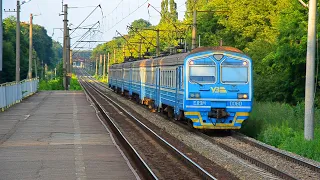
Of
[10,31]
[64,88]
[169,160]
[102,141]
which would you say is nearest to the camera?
[169,160]

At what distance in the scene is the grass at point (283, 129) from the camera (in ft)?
52.5

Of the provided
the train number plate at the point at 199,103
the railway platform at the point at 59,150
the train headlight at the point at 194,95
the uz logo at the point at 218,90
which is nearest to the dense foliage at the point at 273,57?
the uz logo at the point at 218,90

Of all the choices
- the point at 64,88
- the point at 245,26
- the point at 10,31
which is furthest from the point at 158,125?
the point at 10,31

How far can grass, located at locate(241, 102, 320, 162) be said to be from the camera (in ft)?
52.5

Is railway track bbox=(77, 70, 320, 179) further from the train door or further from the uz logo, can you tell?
the train door

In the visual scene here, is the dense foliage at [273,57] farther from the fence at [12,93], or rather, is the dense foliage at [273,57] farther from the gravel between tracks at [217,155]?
the fence at [12,93]

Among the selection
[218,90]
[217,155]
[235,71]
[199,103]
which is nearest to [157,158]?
[217,155]

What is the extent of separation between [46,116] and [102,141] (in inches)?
418

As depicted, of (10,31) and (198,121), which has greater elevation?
(10,31)

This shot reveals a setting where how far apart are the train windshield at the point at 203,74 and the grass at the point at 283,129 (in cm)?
260

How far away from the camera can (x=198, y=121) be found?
20188 millimetres

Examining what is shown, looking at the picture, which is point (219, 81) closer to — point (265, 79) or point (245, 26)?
point (265, 79)

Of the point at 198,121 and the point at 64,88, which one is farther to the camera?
the point at 64,88

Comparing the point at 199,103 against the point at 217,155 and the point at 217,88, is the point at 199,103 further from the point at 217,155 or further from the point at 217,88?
the point at 217,155
